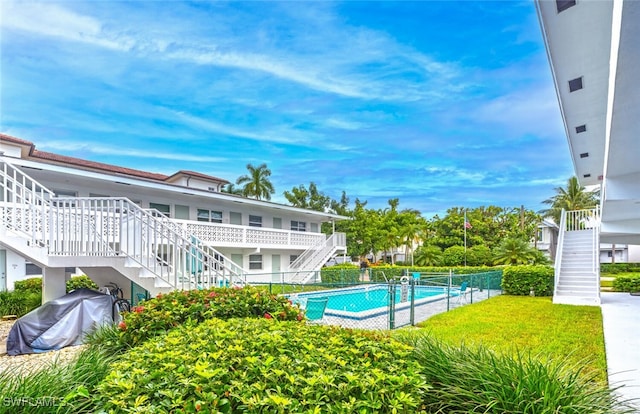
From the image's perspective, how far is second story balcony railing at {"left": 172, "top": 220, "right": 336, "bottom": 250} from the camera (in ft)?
56.3

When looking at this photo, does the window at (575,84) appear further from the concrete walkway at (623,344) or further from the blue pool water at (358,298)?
the blue pool water at (358,298)

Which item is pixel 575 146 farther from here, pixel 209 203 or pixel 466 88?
pixel 209 203

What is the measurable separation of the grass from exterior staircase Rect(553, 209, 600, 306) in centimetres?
133

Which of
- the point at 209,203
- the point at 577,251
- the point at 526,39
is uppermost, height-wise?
the point at 526,39

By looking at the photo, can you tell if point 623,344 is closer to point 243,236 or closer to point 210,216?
point 243,236

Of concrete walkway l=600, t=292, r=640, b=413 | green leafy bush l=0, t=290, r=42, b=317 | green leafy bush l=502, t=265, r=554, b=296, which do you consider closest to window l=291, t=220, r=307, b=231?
green leafy bush l=502, t=265, r=554, b=296

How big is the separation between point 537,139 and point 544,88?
12937 mm

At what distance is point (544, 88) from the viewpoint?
41.5 ft

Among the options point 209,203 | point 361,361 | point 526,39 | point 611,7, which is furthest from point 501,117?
point 361,361

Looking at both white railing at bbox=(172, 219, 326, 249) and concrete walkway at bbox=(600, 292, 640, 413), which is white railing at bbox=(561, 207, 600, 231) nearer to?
concrete walkway at bbox=(600, 292, 640, 413)

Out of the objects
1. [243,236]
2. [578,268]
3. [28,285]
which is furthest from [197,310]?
[578,268]

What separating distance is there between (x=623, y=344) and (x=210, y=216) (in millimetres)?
17371

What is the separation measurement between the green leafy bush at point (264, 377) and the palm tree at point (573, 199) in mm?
41988

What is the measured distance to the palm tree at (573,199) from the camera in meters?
38.9
